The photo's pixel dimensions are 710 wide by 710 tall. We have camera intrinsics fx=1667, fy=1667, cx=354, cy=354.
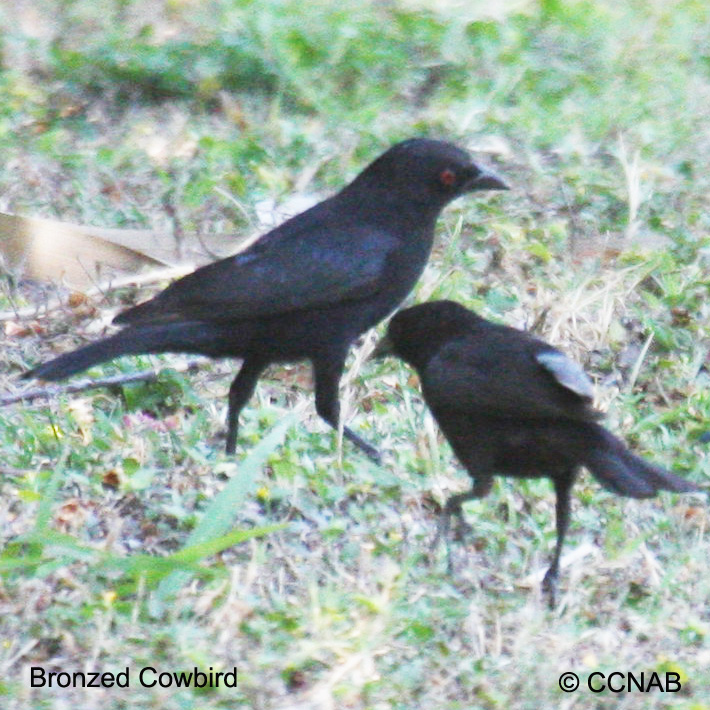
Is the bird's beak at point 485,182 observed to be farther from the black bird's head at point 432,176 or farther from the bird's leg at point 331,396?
the bird's leg at point 331,396

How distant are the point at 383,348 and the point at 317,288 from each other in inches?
12.1

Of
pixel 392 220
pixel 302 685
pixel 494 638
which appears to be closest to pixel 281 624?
pixel 302 685

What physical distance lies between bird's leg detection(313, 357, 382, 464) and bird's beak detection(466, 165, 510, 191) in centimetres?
79

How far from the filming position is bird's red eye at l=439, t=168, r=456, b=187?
19.4 feet

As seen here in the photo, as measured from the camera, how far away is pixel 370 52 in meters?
8.88

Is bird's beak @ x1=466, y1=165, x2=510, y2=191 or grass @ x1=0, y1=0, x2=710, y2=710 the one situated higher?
bird's beak @ x1=466, y1=165, x2=510, y2=191

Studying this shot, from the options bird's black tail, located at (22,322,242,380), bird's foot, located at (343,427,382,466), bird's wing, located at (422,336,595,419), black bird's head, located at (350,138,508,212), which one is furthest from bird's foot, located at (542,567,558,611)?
black bird's head, located at (350,138,508,212)

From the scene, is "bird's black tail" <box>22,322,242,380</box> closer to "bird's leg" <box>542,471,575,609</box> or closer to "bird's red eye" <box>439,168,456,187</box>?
"bird's red eye" <box>439,168,456,187</box>

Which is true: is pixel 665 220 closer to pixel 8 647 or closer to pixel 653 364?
pixel 653 364

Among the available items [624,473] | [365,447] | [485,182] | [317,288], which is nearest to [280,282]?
[317,288]

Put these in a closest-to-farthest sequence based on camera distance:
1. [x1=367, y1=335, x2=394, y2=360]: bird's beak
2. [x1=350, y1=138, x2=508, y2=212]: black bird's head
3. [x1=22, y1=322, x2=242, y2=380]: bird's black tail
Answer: [x1=22, y1=322, x2=242, y2=380]: bird's black tail, [x1=367, y1=335, x2=394, y2=360]: bird's beak, [x1=350, y1=138, x2=508, y2=212]: black bird's head

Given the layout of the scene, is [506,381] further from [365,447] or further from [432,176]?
[432,176]

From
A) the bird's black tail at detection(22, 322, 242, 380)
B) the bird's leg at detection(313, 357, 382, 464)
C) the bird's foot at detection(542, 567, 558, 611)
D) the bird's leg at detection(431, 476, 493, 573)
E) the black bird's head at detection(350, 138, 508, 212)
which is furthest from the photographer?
the black bird's head at detection(350, 138, 508, 212)

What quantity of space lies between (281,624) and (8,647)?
0.73 metres
